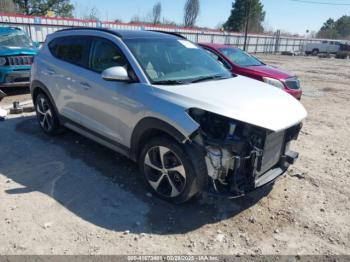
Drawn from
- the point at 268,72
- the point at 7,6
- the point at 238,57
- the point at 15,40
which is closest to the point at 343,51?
the point at 238,57

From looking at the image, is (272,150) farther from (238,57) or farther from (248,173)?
(238,57)

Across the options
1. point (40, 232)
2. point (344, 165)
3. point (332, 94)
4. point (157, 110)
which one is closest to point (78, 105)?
point (157, 110)

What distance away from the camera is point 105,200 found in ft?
11.7

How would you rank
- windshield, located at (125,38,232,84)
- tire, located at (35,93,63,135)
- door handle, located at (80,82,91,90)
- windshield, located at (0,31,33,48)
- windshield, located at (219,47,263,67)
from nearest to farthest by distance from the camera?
windshield, located at (125,38,232,84)
door handle, located at (80,82,91,90)
tire, located at (35,93,63,135)
windshield, located at (219,47,263,67)
windshield, located at (0,31,33,48)

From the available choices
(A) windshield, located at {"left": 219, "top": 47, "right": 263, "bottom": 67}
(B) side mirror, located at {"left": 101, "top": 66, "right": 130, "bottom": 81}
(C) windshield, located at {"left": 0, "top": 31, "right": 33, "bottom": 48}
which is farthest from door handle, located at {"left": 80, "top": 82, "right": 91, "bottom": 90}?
(C) windshield, located at {"left": 0, "top": 31, "right": 33, "bottom": 48}

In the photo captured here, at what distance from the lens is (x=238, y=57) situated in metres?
8.29

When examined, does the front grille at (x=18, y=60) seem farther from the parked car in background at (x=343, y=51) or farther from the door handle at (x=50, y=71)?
the parked car in background at (x=343, y=51)

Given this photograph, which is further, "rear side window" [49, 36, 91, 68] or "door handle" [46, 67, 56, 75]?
"door handle" [46, 67, 56, 75]

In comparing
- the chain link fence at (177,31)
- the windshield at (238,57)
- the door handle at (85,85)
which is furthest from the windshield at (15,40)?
the door handle at (85,85)

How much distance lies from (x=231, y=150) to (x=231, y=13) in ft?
179

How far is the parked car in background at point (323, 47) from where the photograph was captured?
39906 mm

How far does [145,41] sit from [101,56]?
2.10 ft

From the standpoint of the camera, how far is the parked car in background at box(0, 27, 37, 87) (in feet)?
26.7

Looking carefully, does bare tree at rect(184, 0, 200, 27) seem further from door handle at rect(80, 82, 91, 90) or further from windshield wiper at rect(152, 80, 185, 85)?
windshield wiper at rect(152, 80, 185, 85)
